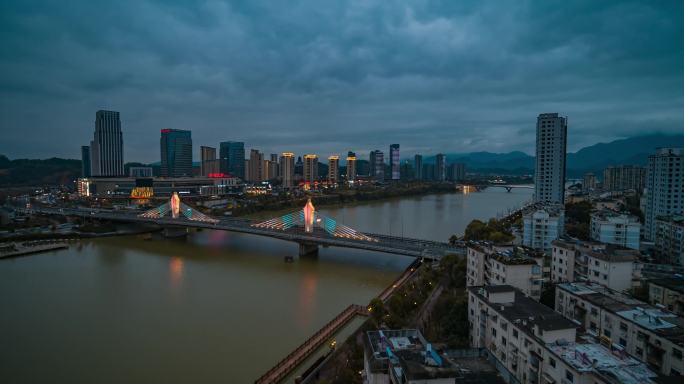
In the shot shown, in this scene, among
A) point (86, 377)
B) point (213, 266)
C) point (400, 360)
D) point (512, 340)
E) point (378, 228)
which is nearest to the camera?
point (400, 360)

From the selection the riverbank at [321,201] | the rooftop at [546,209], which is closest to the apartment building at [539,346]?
the rooftop at [546,209]

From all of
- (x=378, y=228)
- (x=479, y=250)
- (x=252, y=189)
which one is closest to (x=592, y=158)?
(x=252, y=189)

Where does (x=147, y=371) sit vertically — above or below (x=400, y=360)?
below

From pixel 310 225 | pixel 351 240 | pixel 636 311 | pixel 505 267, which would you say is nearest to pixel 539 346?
pixel 636 311

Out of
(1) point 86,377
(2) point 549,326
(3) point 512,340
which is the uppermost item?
(2) point 549,326

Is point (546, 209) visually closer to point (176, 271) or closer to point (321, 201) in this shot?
point (176, 271)

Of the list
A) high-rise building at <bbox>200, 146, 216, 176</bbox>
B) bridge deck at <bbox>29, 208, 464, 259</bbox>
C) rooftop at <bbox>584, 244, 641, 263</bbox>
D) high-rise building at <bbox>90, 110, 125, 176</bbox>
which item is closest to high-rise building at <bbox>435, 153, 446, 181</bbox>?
high-rise building at <bbox>200, 146, 216, 176</bbox>

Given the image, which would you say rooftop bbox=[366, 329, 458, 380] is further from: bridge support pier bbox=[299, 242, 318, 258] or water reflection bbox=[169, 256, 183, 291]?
bridge support pier bbox=[299, 242, 318, 258]

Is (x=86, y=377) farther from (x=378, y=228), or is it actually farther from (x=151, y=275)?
(x=378, y=228)
